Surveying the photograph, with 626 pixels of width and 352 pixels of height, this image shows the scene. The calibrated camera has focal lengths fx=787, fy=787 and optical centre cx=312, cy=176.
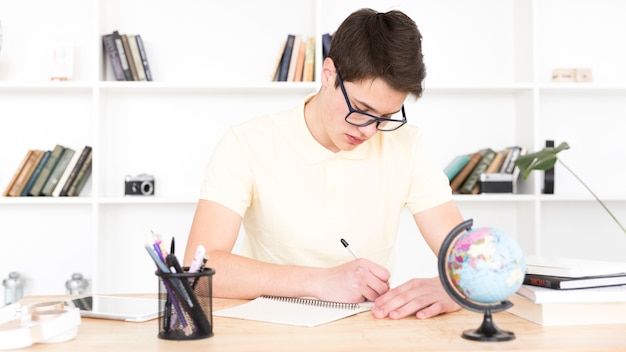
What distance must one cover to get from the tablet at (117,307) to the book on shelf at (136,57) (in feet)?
6.25

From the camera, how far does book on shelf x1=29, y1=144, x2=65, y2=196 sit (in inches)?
137

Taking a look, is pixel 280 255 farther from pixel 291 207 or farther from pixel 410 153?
pixel 410 153

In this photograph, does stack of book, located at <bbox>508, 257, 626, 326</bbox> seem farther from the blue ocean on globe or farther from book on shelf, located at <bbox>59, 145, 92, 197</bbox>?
book on shelf, located at <bbox>59, 145, 92, 197</bbox>

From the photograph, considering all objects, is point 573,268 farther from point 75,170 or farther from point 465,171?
point 75,170

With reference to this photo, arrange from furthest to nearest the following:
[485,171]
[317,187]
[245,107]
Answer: [245,107] < [485,171] < [317,187]

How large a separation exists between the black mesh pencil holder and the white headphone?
15cm

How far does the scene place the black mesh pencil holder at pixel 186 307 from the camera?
4.23 feet

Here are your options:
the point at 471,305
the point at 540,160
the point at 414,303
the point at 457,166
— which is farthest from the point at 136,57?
the point at 471,305

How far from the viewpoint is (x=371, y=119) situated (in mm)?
1858

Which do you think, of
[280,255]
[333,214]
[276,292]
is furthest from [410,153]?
[276,292]

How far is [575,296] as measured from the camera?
1449 millimetres

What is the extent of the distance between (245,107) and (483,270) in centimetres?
256

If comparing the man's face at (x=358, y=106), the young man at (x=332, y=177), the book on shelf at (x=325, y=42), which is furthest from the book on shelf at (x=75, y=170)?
the man's face at (x=358, y=106)

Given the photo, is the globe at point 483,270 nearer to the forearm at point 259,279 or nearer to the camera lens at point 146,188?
the forearm at point 259,279
